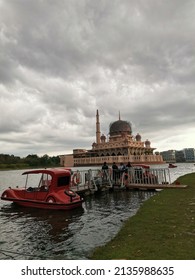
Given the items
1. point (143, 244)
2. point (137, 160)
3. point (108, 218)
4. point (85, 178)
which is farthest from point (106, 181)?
point (137, 160)

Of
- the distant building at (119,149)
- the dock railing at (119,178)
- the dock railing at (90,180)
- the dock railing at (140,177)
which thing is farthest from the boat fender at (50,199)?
the distant building at (119,149)

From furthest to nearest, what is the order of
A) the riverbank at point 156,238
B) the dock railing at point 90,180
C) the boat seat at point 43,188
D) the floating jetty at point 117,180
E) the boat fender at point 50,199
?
1. the floating jetty at point 117,180
2. the dock railing at point 90,180
3. the boat seat at point 43,188
4. the boat fender at point 50,199
5. the riverbank at point 156,238

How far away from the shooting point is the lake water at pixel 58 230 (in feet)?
31.9

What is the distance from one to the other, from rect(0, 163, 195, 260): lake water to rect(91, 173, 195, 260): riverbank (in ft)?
3.52

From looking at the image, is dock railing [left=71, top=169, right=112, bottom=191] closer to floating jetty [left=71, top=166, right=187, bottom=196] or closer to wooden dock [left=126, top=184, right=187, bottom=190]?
floating jetty [left=71, top=166, right=187, bottom=196]

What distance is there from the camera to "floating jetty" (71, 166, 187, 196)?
2610cm

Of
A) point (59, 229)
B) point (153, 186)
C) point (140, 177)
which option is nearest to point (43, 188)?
point (59, 229)

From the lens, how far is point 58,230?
13.1m

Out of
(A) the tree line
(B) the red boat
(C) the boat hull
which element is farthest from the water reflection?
(A) the tree line

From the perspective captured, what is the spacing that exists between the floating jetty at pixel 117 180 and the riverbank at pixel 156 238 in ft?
41.7

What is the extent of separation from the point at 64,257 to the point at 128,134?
18632cm

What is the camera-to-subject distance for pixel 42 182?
20.4 meters

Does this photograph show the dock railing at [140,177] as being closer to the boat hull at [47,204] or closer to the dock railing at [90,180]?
the dock railing at [90,180]
